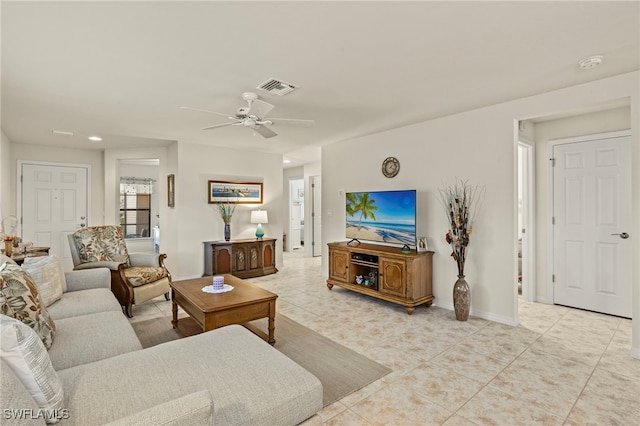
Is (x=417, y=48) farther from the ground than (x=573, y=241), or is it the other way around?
(x=417, y=48)

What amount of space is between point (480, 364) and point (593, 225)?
250 cm

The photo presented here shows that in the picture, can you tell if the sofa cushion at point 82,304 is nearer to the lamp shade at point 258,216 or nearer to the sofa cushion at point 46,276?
the sofa cushion at point 46,276

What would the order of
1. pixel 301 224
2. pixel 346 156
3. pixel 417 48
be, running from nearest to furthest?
pixel 417 48, pixel 346 156, pixel 301 224

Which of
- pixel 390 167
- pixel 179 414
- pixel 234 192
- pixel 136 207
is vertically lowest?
pixel 179 414

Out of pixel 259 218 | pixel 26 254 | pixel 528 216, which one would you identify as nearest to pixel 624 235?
pixel 528 216

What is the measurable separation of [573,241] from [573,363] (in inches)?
75.5

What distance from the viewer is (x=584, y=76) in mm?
2713

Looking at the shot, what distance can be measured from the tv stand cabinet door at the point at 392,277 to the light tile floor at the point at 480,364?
237 millimetres

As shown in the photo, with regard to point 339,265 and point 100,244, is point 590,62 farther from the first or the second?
point 100,244

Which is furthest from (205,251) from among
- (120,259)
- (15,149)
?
(15,149)

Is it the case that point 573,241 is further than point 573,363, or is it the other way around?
point 573,241

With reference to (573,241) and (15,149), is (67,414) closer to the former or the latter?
(573,241)

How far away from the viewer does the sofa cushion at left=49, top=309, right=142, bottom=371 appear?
172 centimetres

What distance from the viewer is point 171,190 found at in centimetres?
552
